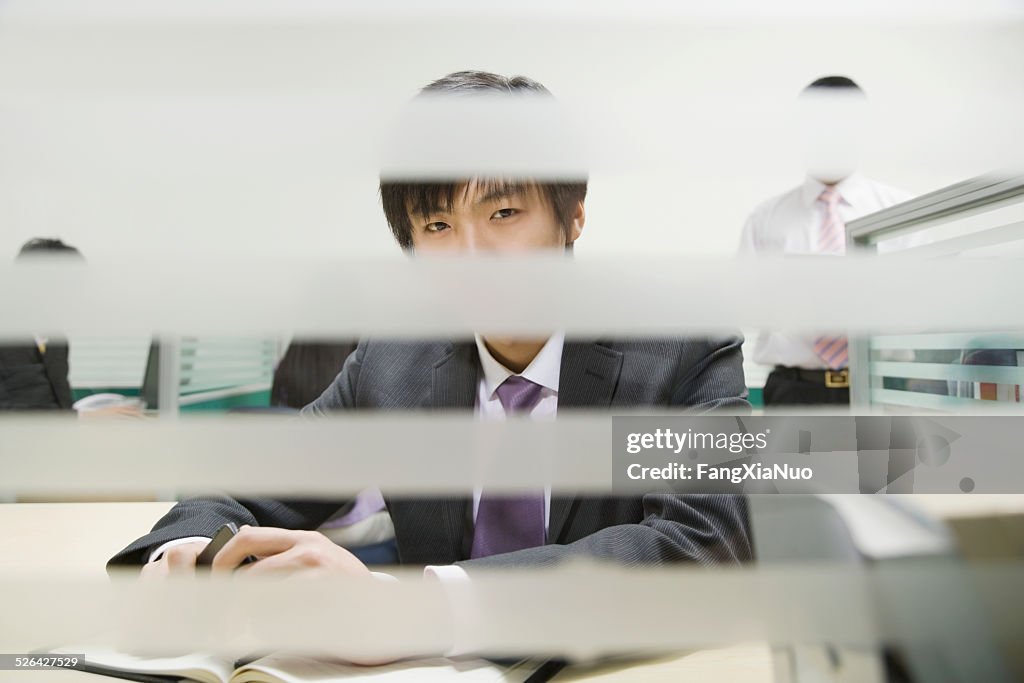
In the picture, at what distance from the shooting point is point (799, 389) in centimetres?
109

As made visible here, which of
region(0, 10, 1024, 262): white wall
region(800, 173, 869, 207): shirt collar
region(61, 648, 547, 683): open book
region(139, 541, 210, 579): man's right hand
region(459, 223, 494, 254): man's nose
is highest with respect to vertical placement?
region(0, 10, 1024, 262): white wall

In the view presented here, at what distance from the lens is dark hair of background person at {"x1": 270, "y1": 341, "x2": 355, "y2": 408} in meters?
1.07

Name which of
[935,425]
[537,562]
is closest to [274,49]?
[537,562]

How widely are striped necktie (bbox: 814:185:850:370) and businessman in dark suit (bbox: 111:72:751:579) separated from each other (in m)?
0.12

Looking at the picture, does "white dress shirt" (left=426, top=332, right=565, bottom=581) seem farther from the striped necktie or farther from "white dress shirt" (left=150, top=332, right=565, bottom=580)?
the striped necktie

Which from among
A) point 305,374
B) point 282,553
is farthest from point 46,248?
point 282,553

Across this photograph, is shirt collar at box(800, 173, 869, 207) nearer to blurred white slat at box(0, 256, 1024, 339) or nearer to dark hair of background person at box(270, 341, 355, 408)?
blurred white slat at box(0, 256, 1024, 339)

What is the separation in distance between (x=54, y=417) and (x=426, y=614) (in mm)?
587

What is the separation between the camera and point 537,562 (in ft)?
3.62

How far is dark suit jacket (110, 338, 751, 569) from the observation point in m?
1.09

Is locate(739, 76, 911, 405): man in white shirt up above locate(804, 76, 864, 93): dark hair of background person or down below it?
below

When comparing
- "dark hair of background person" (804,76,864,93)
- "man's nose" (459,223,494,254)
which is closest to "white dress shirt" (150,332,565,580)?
"man's nose" (459,223,494,254)

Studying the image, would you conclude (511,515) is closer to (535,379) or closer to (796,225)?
(535,379)

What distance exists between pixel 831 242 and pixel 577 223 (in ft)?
1.16
